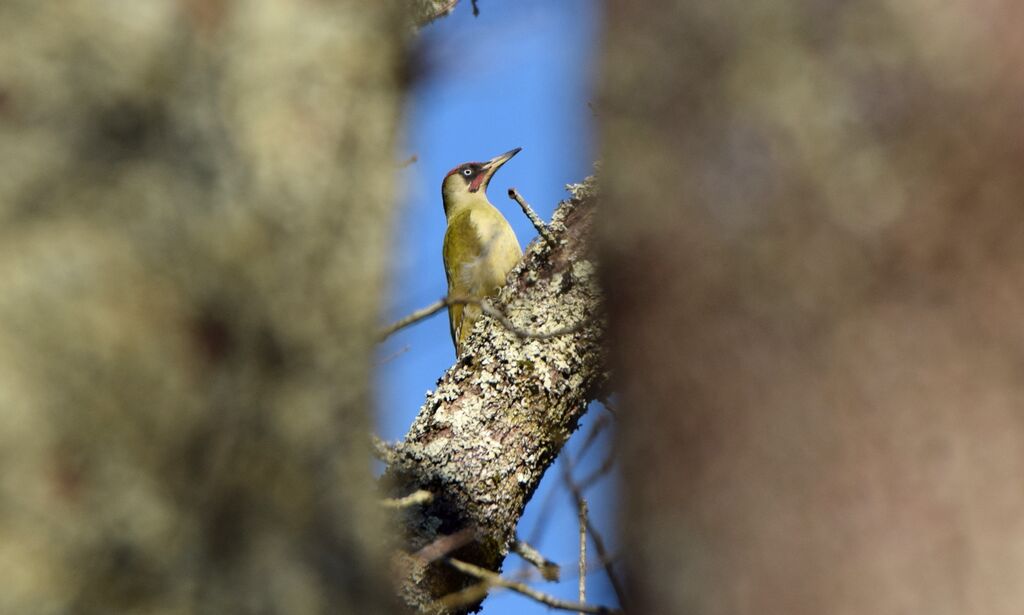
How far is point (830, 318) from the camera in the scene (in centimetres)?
106

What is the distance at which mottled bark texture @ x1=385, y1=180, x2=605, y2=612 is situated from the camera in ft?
10.2

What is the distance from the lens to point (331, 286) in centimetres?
161

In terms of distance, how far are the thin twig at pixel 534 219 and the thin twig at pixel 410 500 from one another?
101 cm

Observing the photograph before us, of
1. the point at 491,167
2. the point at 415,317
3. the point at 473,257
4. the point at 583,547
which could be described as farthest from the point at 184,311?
the point at 491,167

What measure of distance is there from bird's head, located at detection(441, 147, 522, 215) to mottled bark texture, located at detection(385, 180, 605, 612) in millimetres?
4520

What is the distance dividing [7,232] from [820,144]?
0.94 metres

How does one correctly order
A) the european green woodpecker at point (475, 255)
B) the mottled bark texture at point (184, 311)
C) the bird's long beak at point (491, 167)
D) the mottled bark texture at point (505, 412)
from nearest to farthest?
the mottled bark texture at point (184, 311)
the mottled bark texture at point (505, 412)
the european green woodpecker at point (475, 255)
the bird's long beak at point (491, 167)

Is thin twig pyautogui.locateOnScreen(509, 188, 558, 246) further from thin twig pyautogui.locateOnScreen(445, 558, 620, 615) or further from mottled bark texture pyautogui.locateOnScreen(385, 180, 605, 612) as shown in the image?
thin twig pyautogui.locateOnScreen(445, 558, 620, 615)

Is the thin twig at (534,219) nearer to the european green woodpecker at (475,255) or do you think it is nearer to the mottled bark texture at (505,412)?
the mottled bark texture at (505,412)

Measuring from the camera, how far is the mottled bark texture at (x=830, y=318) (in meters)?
1.01

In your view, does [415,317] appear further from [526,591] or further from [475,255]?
[475,255]

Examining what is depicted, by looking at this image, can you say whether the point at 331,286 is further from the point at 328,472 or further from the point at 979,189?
the point at 979,189

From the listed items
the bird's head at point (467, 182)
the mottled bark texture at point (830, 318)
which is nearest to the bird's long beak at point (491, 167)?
the bird's head at point (467, 182)

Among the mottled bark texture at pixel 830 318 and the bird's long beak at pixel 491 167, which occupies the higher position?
the bird's long beak at pixel 491 167
